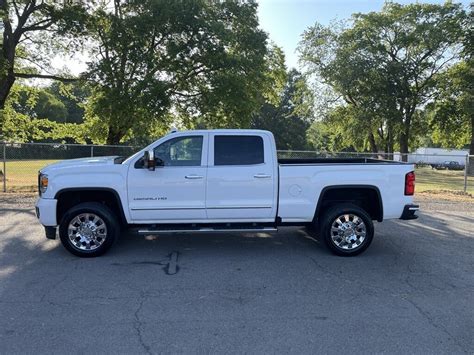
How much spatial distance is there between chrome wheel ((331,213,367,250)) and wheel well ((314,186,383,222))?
366 mm

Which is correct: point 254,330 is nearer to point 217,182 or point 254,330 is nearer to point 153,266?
point 153,266

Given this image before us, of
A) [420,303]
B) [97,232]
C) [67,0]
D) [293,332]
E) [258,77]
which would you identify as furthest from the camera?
[258,77]

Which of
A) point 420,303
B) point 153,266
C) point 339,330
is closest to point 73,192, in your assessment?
point 153,266

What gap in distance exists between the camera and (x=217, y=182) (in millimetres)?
6617

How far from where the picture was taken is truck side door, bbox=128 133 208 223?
21.4 ft

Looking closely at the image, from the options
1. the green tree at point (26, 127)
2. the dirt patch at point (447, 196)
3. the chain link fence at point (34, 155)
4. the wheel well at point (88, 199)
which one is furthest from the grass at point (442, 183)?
the green tree at point (26, 127)

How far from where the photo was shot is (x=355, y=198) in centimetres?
715

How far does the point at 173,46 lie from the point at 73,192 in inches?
638

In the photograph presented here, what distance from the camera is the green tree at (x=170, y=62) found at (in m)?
20.7

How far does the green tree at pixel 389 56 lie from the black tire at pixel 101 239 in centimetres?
3387

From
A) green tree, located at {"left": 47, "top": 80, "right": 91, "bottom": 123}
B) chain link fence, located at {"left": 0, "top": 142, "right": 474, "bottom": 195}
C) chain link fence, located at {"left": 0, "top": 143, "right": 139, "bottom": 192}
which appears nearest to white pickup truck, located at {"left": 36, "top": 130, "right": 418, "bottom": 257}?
chain link fence, located at {"left": 0, "top": 142, "right": 474, "bottom": 195}

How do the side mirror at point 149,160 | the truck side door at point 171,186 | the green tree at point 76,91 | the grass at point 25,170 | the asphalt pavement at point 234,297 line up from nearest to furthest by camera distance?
the asphalt pavement at point 234,297, the side mirror at point 149,160, the truck side door at point 171,186, the grass at point 25,170, the green tree at point 76,91

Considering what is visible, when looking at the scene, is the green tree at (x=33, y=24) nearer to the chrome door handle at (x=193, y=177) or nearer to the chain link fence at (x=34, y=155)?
the chain link fence at (x=34, y=155)

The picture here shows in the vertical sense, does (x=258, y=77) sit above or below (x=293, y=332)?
above
